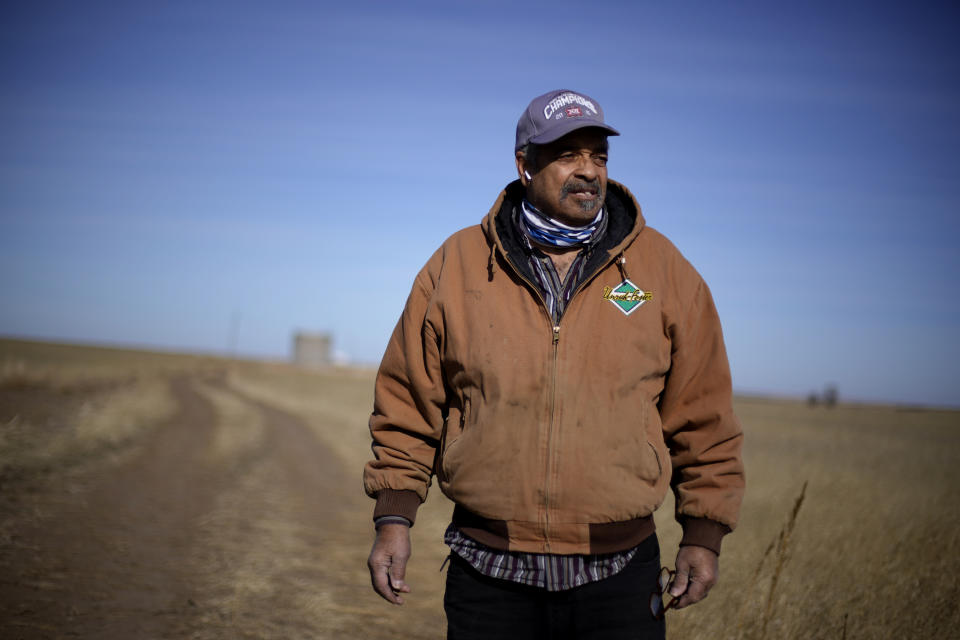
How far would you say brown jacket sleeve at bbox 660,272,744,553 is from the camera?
2369mm

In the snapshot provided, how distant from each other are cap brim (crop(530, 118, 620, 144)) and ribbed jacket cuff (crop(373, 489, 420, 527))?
4.03 ft

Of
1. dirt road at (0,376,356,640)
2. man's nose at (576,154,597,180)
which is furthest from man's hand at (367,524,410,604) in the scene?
dirt road at (0,376,356,640)

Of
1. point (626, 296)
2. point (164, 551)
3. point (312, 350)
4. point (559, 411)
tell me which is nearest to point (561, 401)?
point (559, 411)

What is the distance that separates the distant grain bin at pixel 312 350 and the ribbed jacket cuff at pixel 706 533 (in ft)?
398

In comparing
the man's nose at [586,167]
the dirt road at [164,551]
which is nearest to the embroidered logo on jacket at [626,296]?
the man's nose at [586,167]

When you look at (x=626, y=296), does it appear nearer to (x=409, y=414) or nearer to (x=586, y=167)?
(x=586, y=167)

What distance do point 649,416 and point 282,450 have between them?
13953 mm

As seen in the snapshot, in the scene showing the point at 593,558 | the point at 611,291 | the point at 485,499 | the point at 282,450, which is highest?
the point at 611,291

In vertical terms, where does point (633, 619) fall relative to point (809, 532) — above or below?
above

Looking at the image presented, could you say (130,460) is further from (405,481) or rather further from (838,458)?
(838,458)

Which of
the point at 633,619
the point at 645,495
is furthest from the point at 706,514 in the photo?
the point at 633,619

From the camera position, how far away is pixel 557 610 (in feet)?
7.38

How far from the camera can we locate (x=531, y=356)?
2287 mm

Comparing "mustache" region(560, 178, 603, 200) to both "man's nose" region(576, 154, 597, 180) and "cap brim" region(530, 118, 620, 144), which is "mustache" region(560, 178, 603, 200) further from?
"cap brim" region(530, 118, 620, 144)
